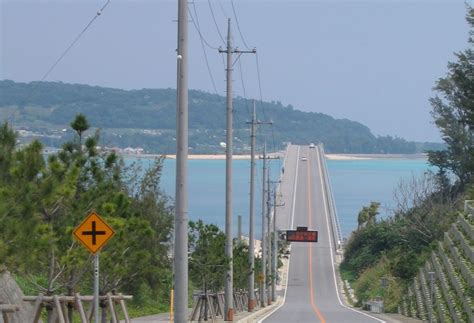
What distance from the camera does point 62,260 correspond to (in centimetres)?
2358

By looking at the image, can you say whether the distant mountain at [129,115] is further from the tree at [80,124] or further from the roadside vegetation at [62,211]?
the tree at [80,124]

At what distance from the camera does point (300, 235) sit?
11750 centimetres

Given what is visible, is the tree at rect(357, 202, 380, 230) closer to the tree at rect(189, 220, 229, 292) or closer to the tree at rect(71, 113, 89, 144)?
the tree at rect(189, 220, 229, 292)

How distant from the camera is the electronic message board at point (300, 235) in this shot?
116688mm

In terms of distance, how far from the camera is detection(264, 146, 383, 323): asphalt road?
89688mm

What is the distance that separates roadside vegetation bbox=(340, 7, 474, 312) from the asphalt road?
3413 millimetres

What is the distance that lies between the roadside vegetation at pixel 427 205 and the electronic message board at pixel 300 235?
874 centimetres

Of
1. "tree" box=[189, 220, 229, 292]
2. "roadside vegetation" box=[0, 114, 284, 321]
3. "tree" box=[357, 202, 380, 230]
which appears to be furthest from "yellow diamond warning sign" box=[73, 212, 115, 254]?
"tree" box=[357, 202, 380, 230]

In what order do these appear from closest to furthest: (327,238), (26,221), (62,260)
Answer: (26,221), (62,260), (327,238)

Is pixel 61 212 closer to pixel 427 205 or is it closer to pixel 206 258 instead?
pixel 206 258

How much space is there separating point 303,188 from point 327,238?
23.8 metres

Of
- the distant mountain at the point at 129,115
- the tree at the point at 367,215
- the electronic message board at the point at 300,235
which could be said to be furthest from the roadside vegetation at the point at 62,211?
the tree at the point at 367,215

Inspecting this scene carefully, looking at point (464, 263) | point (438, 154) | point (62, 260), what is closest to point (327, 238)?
point (438, 154)

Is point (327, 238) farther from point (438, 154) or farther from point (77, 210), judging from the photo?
point (77, 210)
